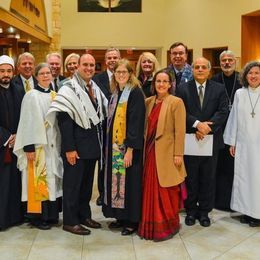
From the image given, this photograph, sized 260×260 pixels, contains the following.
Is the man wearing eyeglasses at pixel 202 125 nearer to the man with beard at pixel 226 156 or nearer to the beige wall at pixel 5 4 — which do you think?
the man with beard at pixel 226 156

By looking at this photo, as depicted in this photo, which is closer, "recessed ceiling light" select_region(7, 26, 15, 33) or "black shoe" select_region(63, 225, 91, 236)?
"black shoe" select_region(63, 225, 91, 236)

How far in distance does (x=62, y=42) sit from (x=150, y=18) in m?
2.50

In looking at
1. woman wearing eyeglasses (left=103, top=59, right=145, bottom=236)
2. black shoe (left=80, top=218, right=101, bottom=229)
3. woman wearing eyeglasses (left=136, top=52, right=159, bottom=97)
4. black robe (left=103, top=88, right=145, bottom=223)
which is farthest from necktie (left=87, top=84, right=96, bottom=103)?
black shoe (left=80, top=218, right=101, bottom=229)

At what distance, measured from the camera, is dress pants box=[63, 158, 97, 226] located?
11.7 ft

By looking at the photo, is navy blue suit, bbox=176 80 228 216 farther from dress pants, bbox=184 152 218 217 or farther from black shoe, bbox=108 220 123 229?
black shoe, bbox=108 220 123 229

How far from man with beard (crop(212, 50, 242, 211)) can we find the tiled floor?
55cm

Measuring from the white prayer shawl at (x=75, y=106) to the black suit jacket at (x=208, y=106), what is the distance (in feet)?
2.61

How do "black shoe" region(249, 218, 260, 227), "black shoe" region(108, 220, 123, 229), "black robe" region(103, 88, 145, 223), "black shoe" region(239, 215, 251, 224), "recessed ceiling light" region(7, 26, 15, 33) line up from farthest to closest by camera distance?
"recessed ceiling light" region(7, 26, 15, 33) → "black shoe" region(239, 215, 251, 224) → "black shoe" region(249, 218, 260, 227) → "black shoe" region(108, 220, 123, 229) → "black robe" region(103, 88, 145, 223)

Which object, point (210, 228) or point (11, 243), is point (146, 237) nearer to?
point (210, 228)

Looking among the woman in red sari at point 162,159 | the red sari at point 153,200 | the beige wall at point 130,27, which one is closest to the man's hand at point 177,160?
the woman in red sari at point 162,159

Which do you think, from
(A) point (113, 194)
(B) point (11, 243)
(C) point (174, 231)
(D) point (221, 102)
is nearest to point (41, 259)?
(B) point (11, 243)

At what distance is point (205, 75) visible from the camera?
3.79 m

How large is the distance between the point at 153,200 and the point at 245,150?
1.04 meters

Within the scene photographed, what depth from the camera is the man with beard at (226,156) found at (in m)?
4.20
